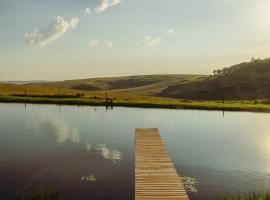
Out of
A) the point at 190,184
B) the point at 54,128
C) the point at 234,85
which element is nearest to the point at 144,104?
the point at 54,128

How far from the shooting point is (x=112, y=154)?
107ft

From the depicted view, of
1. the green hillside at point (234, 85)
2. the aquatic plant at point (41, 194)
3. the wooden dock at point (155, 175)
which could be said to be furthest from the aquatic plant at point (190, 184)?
the green hillside at point (234, 85)

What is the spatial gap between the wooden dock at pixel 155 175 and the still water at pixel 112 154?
5.59 feet

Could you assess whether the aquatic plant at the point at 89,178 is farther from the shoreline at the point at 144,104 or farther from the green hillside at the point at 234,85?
the green hillside at the point at 234,85

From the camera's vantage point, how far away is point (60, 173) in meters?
26.2

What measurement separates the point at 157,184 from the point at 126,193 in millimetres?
3773

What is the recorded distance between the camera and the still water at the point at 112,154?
23.9 meters

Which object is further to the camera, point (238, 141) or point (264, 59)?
point (264, 59)

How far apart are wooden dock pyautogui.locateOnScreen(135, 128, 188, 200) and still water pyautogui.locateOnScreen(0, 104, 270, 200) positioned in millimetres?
1702

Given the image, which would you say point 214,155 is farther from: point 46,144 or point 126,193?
point 46,144

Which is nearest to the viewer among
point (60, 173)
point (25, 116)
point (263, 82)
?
point (60, 173)

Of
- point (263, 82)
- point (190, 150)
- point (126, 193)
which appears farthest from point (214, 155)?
point (263, 82)

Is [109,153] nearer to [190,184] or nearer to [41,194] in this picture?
[190,184]

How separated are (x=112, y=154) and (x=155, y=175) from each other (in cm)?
1160
